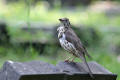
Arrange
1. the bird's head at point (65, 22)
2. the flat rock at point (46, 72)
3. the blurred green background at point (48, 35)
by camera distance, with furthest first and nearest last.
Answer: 1. the blurred green background at point (48, 35)
2. the bird's head at point (65, 22)
3. the flat rock at point (46, 72)

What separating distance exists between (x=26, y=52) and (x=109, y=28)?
3999mm

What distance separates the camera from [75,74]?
3.72 m

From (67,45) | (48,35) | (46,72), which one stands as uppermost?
(46,72)

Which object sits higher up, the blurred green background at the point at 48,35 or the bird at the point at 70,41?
the bird at the point at 70,41

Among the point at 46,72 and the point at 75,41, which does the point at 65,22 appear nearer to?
the point at 75,41

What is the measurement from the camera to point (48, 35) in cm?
948

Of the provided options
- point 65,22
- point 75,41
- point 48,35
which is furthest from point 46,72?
point 48,35

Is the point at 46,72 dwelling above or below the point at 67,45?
above

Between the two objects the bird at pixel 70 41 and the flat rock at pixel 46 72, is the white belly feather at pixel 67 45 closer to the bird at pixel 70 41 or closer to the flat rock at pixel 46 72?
the bird at pixel 70 41

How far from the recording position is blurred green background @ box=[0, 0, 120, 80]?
25.0 ft

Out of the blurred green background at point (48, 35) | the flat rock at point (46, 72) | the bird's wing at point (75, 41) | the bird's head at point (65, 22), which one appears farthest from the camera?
the blurred green background at point (48, 35)

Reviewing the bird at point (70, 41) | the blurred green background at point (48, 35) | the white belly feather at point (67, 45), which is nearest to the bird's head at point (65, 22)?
the bird at point (70, 41)

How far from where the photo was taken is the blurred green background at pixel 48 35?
25.0 feet

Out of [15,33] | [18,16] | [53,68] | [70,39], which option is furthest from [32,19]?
[53,68]
